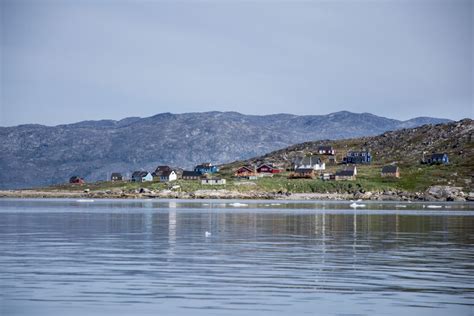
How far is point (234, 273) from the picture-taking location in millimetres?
36344

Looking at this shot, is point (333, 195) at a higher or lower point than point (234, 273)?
higher

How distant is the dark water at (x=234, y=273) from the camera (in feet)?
91.0

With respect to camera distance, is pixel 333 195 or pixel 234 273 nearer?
pixel 234 273

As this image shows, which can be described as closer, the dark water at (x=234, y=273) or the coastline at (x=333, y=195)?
the dark water at (x=234, y=273)

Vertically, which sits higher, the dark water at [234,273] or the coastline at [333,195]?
the coastline at [333,195]

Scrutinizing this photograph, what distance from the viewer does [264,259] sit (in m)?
42.6

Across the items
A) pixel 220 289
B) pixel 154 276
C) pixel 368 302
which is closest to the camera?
pixel 368 302

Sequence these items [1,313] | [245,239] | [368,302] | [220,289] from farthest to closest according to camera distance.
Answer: [245,239] → [220,289] → [368,302] → [1,313]

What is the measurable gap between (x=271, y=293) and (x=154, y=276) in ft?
22.3

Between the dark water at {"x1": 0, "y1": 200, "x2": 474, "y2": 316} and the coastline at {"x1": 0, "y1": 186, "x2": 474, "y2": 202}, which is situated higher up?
the coastline at {"x1": 0, "y1": 186, "x2": 474, "y2": 202}

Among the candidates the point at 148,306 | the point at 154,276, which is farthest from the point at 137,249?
the point at 148,306

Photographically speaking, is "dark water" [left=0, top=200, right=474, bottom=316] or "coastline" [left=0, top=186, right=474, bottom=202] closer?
"dark water" [left=0, top=200, right=474, bottom=316]

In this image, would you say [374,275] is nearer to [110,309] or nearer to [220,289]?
[220,289]

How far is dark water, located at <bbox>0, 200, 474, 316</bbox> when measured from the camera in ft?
91.0
